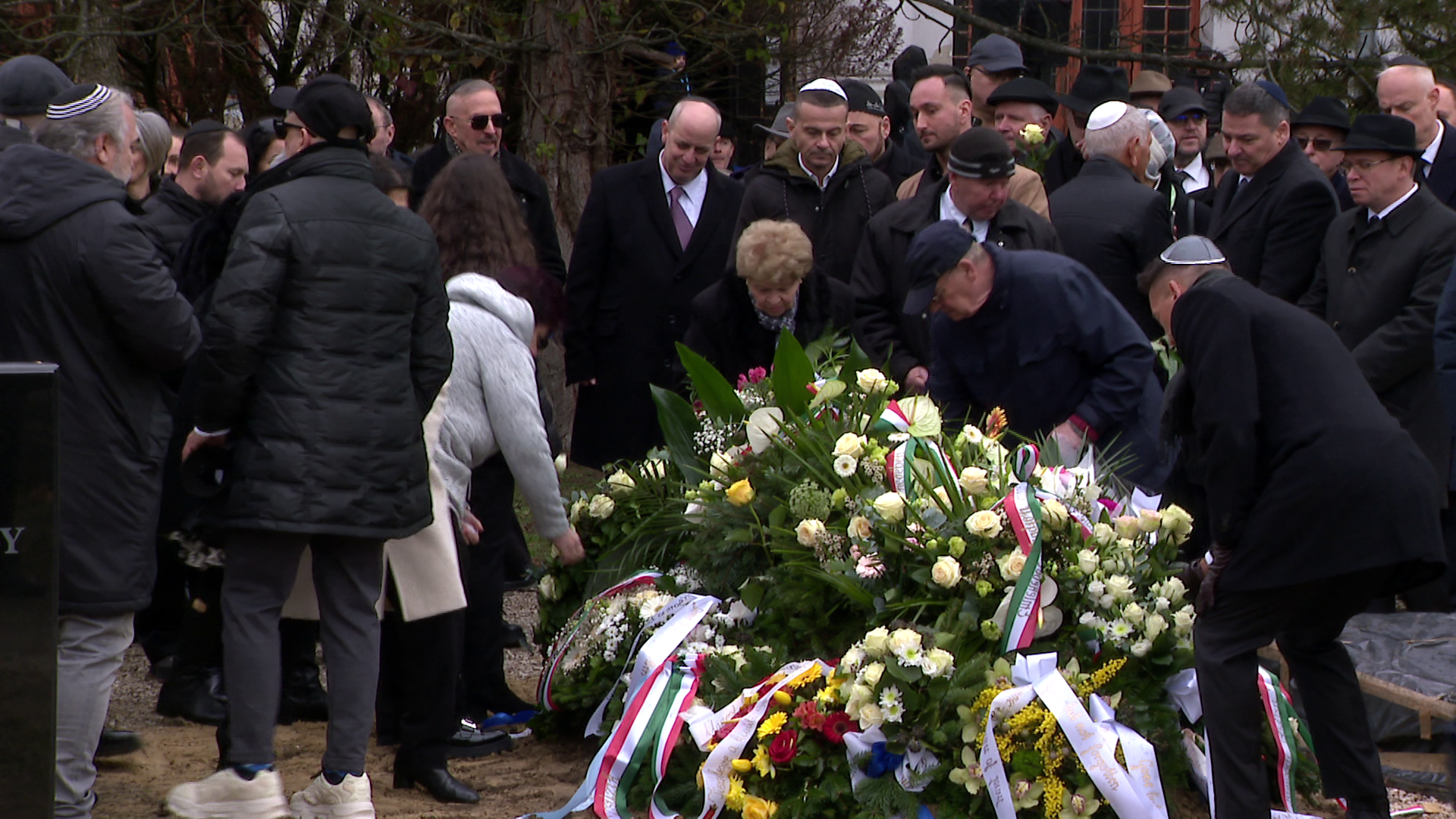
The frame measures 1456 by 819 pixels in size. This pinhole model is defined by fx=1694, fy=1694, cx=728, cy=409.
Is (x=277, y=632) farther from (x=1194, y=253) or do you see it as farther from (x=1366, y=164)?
(x=1366, y=164)

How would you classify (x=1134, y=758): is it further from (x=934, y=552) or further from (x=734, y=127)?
(x=734, y=127)

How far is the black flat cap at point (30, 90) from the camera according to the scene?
477 centimetres

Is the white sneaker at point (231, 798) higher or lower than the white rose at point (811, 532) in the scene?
lower

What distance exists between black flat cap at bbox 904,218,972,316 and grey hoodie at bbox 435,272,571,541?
117cm

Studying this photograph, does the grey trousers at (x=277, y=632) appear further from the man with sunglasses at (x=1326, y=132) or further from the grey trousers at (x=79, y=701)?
the man with sunglasses at (x=1326, y=132)

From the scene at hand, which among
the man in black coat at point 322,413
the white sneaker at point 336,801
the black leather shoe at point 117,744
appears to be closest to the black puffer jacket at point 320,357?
the man in black coat at point 322,413

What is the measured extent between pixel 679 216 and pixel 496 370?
233cm

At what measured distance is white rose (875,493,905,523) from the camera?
4.43 m

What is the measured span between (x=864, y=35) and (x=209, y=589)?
27.9ft

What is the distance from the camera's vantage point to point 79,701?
13.3ft

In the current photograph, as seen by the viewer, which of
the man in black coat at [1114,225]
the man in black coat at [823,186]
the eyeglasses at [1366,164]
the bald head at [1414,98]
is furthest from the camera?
the bald head at [1414,98]

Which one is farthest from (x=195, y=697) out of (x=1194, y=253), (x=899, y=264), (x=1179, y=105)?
(x=1179, y=105)

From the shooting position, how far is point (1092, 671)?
14.0 feet

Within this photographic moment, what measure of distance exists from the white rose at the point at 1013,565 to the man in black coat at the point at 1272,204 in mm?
3004
